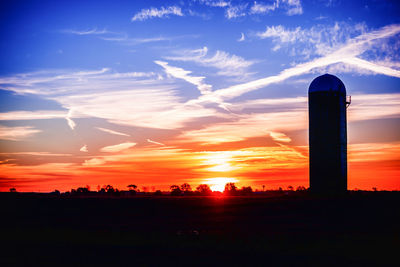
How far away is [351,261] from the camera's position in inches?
723

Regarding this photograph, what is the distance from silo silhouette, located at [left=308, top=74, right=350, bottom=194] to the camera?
153ft

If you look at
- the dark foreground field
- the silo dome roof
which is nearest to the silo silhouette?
the silo dome roof

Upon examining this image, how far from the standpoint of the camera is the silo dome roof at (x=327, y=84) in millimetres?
47531

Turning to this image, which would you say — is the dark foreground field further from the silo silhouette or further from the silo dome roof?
the silo dome roof

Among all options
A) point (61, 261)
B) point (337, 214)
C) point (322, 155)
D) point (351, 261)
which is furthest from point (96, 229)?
point (322, 155)

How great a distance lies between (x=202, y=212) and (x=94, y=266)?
23145mm

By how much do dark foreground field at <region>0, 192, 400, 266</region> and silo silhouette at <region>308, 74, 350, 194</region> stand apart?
18.1ft

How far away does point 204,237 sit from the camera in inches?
953

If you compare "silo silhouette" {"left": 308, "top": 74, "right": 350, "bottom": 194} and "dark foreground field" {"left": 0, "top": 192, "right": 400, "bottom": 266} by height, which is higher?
"silo silhouette" {"left": 308, "top": 74, "right": 350, "bottom": 194}

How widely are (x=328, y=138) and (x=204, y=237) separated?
2635cm

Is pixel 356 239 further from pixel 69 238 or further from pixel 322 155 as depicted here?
pixel 322 155

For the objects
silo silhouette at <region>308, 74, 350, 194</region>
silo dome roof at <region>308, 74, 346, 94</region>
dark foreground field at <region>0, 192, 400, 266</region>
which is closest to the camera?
dark foreground field at <region>0, 192, 400, 266</region>

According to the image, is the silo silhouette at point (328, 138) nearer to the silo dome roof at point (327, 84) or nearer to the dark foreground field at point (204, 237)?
the silo dome roof at point (327, 84)

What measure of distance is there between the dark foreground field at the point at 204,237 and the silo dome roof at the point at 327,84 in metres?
12.8
